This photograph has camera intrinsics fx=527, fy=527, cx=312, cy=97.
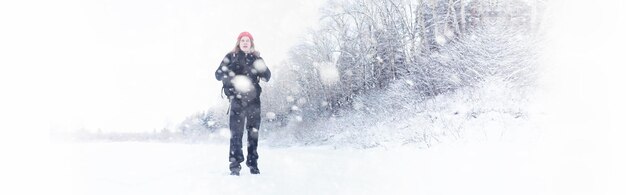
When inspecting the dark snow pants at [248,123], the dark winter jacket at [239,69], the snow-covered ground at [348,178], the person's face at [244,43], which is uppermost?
the person's face at [244,43]

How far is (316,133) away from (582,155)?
24489 millimetres

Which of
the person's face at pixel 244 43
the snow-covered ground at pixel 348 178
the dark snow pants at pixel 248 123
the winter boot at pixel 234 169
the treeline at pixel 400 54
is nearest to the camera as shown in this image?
the snow-covered ground at pixel 348 178

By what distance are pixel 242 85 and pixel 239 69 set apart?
0.21 meters

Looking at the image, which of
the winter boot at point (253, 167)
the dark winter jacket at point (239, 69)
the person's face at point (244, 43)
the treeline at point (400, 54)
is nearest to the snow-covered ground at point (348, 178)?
the winter boot at point (253, 167)

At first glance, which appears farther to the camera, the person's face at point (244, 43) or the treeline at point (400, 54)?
the treeline at point (400, 54)

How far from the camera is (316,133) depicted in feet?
95.1

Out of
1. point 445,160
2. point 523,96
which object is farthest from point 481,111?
point 445,160

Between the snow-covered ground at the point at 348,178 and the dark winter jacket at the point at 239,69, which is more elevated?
the dark winter jacket at the point at 239,69

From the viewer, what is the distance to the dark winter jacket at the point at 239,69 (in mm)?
6777

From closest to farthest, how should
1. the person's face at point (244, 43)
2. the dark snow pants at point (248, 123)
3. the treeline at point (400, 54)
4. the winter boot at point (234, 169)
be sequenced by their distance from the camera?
the winter boot at point (234, 169) < the person's face at point (244, 43) < the dark snow pants at point (248, 123) < the treeline at point (400, 54)

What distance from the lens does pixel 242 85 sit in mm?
6820

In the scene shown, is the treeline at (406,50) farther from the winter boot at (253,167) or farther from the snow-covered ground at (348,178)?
the winter boot at (253,167)

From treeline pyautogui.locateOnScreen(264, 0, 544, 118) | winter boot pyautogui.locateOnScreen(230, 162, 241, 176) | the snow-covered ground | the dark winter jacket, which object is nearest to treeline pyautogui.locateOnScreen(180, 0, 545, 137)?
treeline pyautogui.locateOnScreen(264, 0, 544, 118)

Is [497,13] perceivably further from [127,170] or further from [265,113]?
[265,113]
